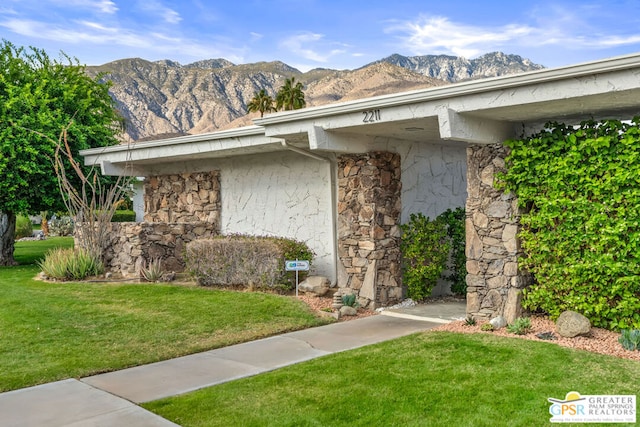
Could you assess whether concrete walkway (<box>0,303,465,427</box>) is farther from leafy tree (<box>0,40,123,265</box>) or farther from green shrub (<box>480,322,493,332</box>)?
leafy tree (<box>0,40,123,265</box>)

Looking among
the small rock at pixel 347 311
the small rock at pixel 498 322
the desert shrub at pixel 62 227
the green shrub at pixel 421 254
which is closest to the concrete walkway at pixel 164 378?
the small rock at pixel 347 311

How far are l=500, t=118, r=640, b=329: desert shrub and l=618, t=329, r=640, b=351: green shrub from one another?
19.5 inches

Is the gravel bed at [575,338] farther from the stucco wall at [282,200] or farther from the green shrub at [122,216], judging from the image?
the green shrub at [122,216]

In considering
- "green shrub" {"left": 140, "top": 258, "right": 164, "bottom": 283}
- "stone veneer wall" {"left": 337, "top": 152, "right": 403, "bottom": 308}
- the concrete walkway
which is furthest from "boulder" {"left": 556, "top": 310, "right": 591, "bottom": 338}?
"green shrub" {"left": 140, "top": 258, "right": 164, "bottom": 283}

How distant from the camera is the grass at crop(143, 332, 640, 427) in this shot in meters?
4.56

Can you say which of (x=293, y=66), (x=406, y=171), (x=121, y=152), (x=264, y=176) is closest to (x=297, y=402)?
(x=406, y=171)

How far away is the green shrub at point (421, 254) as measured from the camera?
9.63 m

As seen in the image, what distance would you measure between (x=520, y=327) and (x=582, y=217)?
1568mm

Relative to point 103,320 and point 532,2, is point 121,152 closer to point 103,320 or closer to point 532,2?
point 103,320

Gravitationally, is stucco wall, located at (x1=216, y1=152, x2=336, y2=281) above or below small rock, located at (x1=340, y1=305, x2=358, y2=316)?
above

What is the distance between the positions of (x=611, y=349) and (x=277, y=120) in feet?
18.7

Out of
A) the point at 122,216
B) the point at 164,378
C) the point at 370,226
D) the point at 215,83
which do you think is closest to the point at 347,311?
the point at 370,226

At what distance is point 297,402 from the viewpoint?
16.1ft

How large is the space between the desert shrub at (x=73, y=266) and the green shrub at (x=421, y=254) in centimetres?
703
